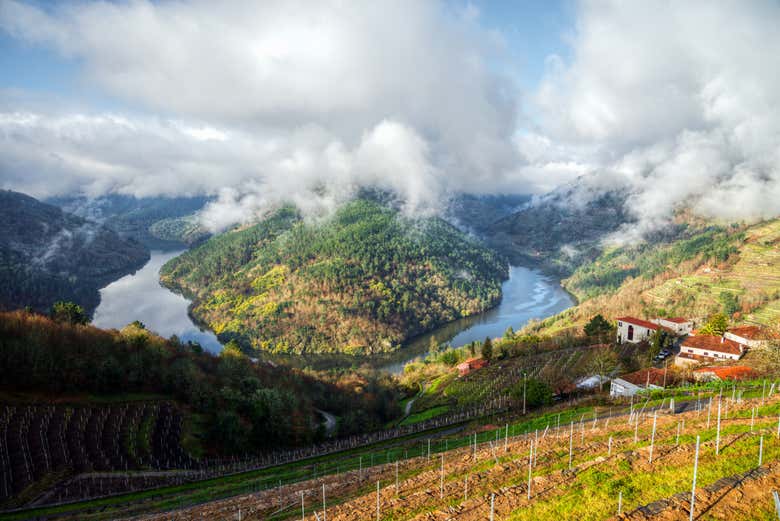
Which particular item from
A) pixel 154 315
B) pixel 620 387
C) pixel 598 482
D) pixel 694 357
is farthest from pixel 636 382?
pixel 154 315

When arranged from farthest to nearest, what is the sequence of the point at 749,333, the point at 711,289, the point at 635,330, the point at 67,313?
the point at 711,289
the point at 635,330
the point at 67,313
the point at 749,333

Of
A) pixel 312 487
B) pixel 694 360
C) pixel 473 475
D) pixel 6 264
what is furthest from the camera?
pixel 6 264

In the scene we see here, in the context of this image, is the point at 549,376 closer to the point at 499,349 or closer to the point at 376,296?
the point at 499,349

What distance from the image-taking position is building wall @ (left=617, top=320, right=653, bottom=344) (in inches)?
3437

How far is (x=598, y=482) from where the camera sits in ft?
49.0

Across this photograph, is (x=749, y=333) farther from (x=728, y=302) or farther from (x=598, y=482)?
(x=598, y=482)

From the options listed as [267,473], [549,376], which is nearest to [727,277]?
[549,376]

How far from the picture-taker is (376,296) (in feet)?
572

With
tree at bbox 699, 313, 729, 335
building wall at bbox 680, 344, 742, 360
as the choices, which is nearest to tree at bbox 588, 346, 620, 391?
building wall at bbox 680, 344, 742, 360

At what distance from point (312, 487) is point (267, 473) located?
55.7 feet

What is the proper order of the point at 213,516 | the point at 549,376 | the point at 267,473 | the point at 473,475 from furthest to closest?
the point at 549,376 < the point at 267,473 < the point at 213,516 < the point at 473,475

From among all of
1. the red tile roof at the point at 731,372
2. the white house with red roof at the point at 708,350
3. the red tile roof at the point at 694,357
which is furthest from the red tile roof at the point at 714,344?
the red tile roof at the point at 731,372

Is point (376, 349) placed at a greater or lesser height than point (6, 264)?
lesser

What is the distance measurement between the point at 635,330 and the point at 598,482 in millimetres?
87257
